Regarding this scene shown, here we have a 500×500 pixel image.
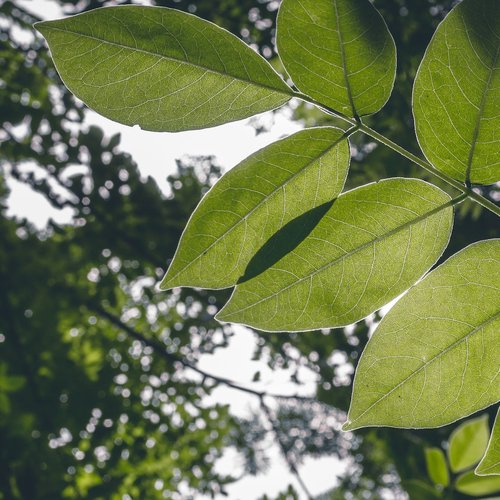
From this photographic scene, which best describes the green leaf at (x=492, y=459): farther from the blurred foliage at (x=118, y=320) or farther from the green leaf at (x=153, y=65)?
the blurred foliage at (x=118, y=320)

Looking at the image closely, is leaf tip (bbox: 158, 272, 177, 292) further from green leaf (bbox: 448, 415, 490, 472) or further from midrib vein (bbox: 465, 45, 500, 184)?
green leaf (bbox: 448, 415, 490, 472)

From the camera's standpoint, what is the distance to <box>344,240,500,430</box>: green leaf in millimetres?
660

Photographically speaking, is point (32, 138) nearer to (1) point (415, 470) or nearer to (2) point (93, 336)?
(2) point (93, 336)

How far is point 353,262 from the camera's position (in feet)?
2.31

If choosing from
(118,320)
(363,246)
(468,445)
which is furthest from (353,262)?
(118,320)

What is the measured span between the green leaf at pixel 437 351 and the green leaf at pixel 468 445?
0.96 m

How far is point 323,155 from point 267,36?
8.30ft

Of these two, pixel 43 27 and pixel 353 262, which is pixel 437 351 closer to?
pixel 353 262

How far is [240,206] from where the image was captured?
69cm

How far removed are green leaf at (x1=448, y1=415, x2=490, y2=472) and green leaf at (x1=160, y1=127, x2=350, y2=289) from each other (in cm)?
113

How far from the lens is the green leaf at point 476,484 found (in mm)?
1426

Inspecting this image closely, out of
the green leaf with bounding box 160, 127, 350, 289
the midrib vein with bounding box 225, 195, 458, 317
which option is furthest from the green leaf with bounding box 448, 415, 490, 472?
the green leaf with bounding box 160, 127, 350, 289

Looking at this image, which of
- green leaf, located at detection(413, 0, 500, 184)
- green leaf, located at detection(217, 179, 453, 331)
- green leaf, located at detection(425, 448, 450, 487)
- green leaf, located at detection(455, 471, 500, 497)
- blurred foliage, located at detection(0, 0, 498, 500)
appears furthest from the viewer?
blurred foliage, located at detection(0, 0, 498, 500)

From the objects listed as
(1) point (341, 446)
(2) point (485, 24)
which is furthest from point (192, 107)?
(1) point (341, 446)
